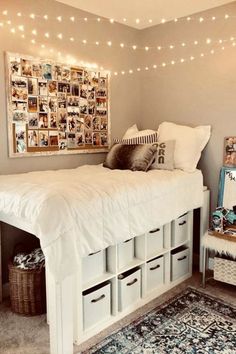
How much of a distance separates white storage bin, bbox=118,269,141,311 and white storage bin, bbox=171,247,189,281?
46cm

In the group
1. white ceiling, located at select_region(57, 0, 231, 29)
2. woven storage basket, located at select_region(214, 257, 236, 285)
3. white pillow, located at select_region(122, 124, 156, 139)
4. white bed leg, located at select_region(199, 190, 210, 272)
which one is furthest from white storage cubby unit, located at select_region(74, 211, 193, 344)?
white ceiling, located at select_region(57, 0, 231, 29)

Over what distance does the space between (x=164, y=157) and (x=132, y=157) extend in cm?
29

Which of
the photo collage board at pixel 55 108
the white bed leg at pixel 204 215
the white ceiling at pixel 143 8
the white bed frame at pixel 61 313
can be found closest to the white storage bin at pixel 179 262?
the white bed leg at pixel 204 215

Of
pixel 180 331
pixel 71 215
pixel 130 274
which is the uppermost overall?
pixel 71 215

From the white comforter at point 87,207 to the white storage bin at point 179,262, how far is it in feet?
1.35

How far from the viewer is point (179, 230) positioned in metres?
2.80

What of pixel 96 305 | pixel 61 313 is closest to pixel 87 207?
pixel 61 313

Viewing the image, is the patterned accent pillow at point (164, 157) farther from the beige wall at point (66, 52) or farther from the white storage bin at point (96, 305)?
the white storage bin at point (96, 305)

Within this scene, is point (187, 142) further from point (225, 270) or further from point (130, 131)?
point (225, 270)

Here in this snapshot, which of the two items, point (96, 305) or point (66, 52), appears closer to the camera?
point (96, 305)

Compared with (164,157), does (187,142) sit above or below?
above

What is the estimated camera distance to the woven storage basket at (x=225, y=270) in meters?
2.62

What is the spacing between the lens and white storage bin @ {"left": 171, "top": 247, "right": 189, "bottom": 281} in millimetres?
2772

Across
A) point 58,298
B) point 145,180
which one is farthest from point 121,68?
point 58,298
